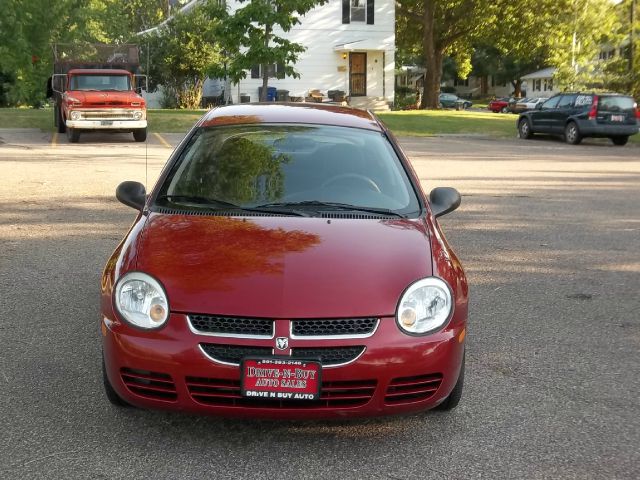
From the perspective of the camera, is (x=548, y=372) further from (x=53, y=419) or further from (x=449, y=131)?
(x=449, y=131)

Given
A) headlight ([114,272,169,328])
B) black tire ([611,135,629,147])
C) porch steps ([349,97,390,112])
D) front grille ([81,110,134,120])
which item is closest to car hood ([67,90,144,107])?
front grille ([81,110,134,120])

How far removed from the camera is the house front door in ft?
135

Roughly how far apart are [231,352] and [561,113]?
23.9 m

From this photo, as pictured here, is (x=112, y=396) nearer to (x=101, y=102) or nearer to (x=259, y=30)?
(x=101, y=102)

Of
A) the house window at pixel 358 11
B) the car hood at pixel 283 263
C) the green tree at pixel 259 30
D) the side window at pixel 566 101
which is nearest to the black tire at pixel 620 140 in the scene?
the side window at pixel 566 101

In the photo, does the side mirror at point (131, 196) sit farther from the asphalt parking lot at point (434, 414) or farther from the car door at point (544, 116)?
the car door at point (544, 116)

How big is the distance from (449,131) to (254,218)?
84.2 feet

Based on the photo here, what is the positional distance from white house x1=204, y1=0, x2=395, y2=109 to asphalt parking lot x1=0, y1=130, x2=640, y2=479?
30.1 m

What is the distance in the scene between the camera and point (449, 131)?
29.2 m

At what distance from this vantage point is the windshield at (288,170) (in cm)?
461

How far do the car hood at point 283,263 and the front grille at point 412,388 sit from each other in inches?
12.6

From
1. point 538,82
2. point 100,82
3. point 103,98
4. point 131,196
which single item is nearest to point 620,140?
point 103,98

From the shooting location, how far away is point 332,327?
3500 mm

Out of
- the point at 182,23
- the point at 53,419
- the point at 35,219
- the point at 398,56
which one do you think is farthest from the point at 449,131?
the point at 398,56
